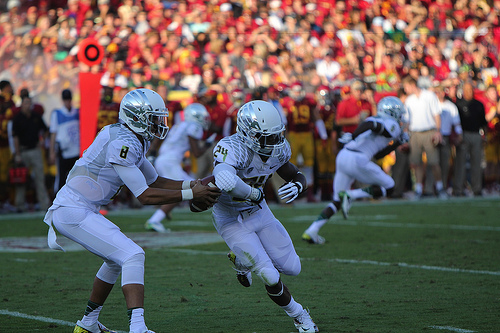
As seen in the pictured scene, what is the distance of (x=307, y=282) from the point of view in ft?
22.3

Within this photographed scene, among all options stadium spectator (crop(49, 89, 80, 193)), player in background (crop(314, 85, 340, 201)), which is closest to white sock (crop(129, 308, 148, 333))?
stadium spectator (crop(49, 89, 80, 193))

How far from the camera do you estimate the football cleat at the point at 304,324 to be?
191 inches

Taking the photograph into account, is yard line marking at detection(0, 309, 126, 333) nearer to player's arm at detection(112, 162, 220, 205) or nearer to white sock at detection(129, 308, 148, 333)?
white sock at detection(129, 308, 148, 333)

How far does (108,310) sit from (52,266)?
2.33 metres

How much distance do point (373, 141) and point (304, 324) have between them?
5.23 m

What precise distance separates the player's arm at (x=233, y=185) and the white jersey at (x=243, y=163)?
7cm

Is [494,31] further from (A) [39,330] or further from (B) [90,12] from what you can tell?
(A) [39,330]

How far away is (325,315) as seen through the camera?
541 centimetres

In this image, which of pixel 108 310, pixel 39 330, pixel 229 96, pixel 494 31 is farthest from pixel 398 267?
pixel 494 31

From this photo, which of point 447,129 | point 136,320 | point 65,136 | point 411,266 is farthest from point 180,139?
point 447,129

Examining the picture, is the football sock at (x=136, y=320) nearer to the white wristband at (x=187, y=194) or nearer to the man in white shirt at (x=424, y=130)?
the white wristband at (x=187, y=194)

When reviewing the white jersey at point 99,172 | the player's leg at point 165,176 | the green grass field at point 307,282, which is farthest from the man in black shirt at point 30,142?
the white jersey at point 99,172

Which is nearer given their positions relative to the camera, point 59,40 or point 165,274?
point 165,274

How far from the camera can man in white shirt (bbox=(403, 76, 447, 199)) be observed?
15.2m
